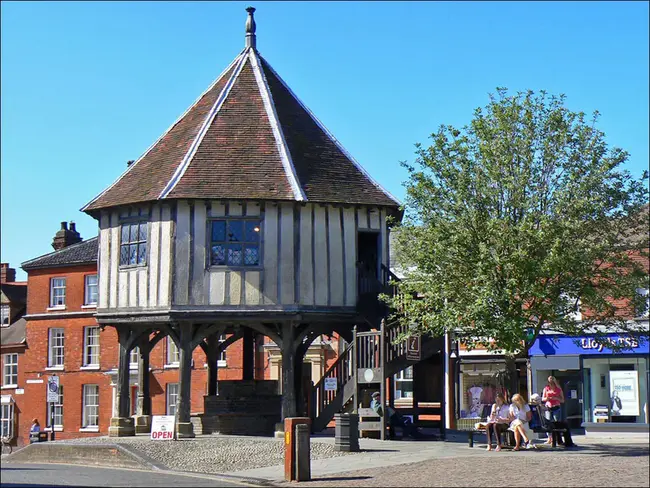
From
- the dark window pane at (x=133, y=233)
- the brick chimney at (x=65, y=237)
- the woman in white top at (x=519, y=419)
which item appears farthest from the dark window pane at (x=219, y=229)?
the brick chimney at (x=65, y=237)

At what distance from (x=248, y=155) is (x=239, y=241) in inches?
101

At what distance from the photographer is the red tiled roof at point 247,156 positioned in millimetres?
26266

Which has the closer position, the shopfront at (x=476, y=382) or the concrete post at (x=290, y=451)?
the concrete post at (x=290, y=451)

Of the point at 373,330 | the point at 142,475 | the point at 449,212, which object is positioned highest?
the point at 449,212

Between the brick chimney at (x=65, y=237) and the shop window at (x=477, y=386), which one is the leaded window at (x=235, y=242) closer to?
the shop window at (x=477, y=386)

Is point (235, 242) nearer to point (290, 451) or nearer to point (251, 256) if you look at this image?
point (251, 256)

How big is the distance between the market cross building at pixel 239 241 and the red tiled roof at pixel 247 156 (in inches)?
1.7

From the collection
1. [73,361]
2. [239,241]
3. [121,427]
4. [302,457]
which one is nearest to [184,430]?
[121,427]

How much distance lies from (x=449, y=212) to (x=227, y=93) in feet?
29.8

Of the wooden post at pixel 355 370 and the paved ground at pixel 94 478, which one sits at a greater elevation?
the wooden post at pixel 355 370

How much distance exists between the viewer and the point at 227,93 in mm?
29016

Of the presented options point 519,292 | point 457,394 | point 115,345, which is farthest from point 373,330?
point 115,345

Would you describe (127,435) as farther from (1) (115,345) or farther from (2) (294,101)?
(1) (115,345)

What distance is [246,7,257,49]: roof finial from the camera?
3019 centimetres
